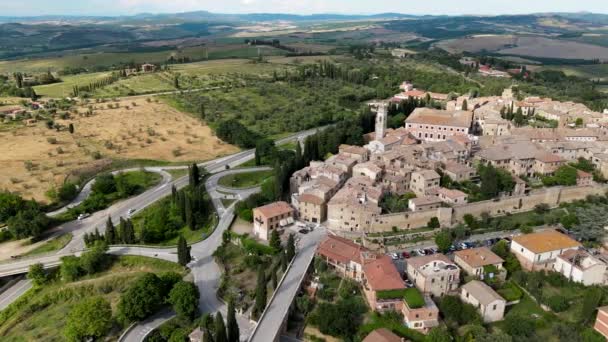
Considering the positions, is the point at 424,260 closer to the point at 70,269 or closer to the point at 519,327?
the point at 519,327

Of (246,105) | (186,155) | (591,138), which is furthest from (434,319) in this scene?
(246,105)

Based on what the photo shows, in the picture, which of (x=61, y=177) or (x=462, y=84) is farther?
(x=462, y=84)

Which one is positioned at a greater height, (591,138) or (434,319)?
(591,138)

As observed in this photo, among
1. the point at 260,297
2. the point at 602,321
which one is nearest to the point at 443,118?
the point at 602,321

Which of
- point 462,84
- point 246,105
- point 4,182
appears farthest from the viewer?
point 462,84

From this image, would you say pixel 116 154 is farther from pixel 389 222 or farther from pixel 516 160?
pixel 516 160

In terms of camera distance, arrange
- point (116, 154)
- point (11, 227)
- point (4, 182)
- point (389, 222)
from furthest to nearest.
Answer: point (116, 154) < point (4, 182) < point (11, 227) < point (389, 222)

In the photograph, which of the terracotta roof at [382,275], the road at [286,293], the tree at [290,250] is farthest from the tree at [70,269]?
the terracotta roof at [382,275]

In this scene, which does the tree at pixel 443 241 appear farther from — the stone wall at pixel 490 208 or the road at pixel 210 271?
the road at pixel 210 271
